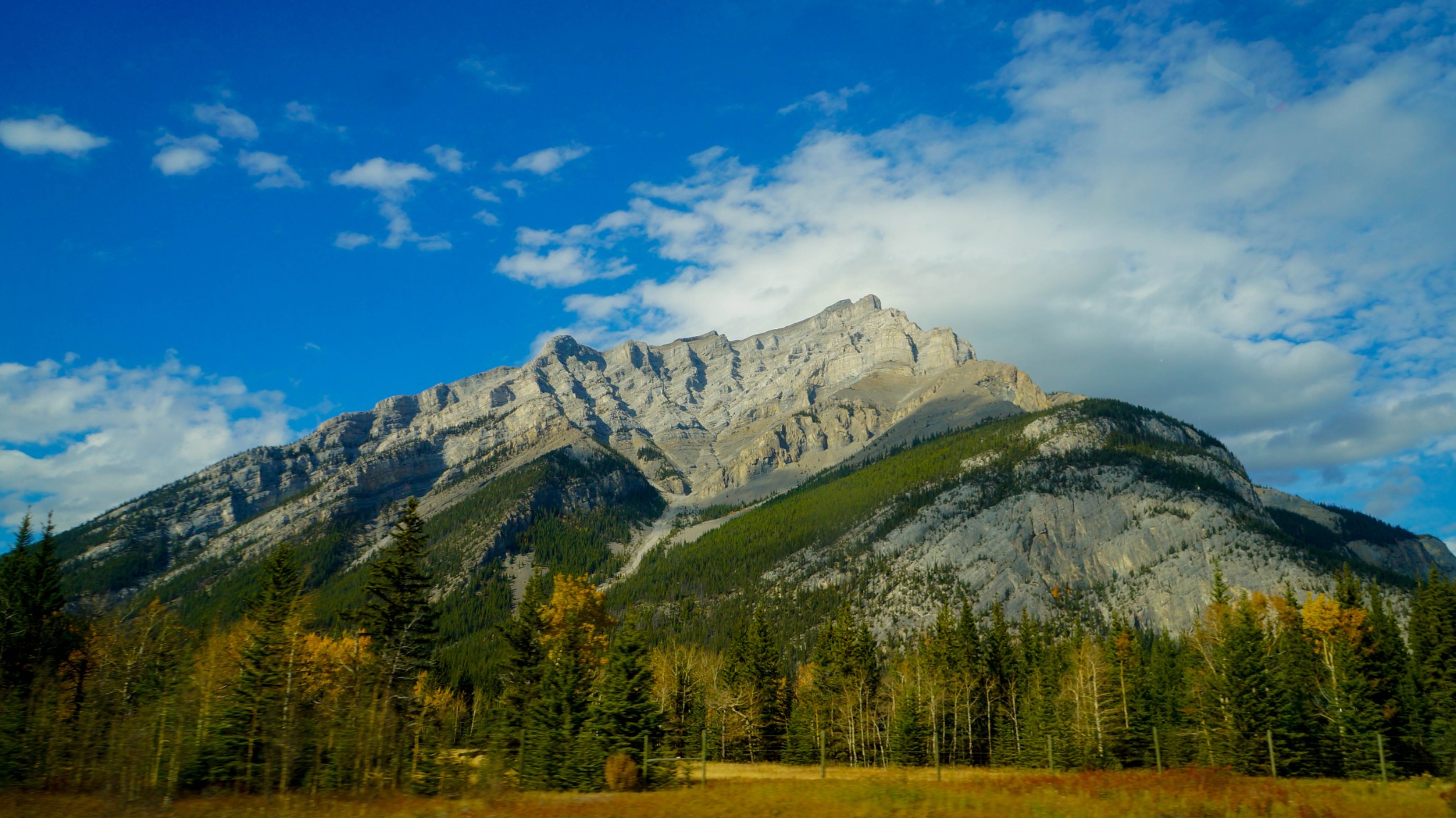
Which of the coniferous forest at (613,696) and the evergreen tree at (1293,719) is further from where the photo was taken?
the evergreen tree at (1293,719)

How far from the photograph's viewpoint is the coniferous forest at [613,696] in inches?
1030

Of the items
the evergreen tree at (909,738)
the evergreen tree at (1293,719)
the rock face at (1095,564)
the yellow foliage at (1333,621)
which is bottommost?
the evergreen tree at (909,738)

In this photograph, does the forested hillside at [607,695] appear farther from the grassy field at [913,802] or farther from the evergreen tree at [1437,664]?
the grassy field at [913,802]

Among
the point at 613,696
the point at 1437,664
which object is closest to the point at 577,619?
the point at 613,696

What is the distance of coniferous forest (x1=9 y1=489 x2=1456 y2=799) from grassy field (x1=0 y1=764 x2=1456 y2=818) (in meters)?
2.10

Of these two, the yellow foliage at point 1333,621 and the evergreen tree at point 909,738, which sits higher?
the yellow foliage at point 1333,621

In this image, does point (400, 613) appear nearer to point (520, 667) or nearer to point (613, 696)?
point (520, 667)

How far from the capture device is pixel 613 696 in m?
34.3

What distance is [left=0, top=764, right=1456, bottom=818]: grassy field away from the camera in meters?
19.2

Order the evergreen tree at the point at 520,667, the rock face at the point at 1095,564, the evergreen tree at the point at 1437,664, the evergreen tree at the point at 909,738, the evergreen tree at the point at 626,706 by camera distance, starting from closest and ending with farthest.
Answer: the evergreen tree at the point at 626,706
the evergreen tree at the point at 520,667
the evergreen tree at the point at 1437,664
the evergreen tree at the point at 909,738
the rock face at the point at 1095,564

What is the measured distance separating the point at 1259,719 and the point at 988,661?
27.8 metres

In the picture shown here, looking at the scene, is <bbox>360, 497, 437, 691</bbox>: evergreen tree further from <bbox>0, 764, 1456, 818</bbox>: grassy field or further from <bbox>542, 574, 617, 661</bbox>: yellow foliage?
<bbox>0, 764, 1456, 818</bbox>: grassy field

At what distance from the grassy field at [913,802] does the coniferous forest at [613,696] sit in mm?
2097

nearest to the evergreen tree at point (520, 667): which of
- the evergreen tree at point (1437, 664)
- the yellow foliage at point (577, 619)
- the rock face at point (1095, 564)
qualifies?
the yellow foliage at point (577, 619)
